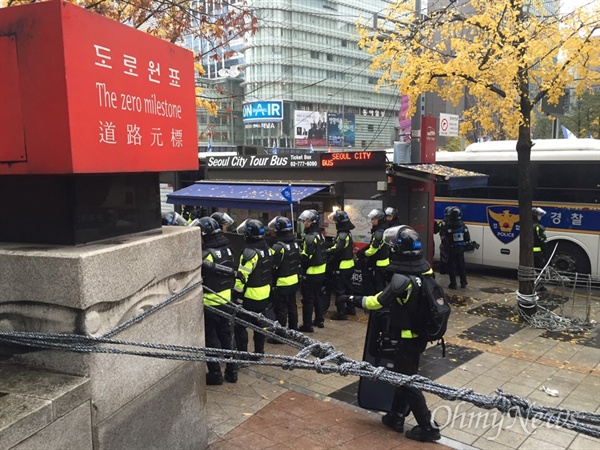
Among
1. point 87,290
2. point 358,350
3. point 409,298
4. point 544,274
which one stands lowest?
point 358,350

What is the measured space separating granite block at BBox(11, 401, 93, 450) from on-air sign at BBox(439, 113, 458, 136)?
67.4 ft

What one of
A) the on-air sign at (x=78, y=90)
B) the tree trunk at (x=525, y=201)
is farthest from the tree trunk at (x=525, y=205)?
the on-air sign at (x=78, y=90)

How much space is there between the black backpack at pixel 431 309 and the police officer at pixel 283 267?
3.22 metres

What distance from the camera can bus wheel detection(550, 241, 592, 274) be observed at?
39.7ft

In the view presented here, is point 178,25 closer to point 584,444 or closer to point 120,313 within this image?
point 120,313

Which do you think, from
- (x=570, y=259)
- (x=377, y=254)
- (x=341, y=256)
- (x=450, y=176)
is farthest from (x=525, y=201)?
(x=570, y=259)

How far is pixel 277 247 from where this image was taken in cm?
802

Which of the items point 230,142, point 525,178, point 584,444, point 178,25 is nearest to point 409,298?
point 584,444

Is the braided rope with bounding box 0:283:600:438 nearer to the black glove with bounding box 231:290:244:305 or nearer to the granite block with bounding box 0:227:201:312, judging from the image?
the granite block with bounding box 0:227:201:312

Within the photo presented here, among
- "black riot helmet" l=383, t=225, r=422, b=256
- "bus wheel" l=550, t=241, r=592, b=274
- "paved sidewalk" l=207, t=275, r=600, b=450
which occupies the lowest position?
"paved sidewalk" l=207, t=275, r=600, b=450

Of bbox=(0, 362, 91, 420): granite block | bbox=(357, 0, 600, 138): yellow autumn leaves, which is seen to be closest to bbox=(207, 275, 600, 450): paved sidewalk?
bbox=(0, 362, 91, 420): granite block

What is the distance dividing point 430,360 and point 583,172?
7.29 metres

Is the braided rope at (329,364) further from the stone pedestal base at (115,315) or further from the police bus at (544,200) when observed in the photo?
the police bus at (544,200)

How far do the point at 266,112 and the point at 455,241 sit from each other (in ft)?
163
